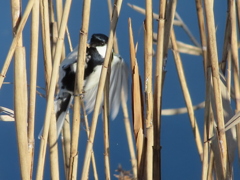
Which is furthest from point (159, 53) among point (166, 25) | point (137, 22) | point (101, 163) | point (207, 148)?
point (101, 163)

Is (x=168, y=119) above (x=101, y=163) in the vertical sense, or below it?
above

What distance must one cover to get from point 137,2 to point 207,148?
1193mm

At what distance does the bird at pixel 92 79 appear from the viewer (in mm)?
1190

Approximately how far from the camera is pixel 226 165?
0.72 metres

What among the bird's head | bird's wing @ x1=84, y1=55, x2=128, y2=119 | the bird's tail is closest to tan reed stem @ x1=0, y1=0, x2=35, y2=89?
the bird's tail

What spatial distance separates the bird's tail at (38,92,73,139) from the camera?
103cm

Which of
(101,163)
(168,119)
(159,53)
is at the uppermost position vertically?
(159,53)

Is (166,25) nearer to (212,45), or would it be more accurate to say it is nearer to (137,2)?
(212,45)

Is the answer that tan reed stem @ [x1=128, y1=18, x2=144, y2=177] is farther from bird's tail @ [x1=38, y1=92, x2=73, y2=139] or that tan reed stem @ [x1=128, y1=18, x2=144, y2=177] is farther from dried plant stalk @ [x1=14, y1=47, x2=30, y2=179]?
bird's tail @ [x1=38, y1=92, x2=73, y2=139]

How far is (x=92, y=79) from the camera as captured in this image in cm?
135

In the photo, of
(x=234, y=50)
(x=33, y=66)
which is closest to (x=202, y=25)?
(x=234, y=50)

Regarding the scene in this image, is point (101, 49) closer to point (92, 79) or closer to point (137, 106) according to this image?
point (92, 79)

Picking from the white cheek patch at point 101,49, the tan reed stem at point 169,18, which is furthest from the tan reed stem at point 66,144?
the white cheek patch at point 101,49

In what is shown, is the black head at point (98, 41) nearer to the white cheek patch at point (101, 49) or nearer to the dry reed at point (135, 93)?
the white cheek patch at point (101, 49)
